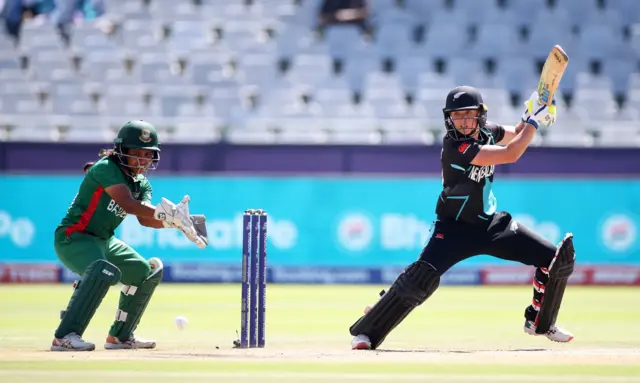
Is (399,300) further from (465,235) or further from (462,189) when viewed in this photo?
(462,189)

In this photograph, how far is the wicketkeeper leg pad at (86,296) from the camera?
318 inches

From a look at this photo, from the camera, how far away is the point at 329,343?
9.18m

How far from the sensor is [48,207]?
17.6m

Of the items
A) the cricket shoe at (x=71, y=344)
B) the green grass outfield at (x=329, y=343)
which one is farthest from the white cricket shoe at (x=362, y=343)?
the cricket shoe at (x=71, y=344)

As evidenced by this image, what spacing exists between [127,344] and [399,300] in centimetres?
211

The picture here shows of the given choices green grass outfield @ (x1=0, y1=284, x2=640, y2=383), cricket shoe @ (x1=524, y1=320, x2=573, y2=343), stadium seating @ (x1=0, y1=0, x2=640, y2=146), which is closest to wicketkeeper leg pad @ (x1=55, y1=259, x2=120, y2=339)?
green grass outfield @ (x1=0, y1=284, x2=640, y2=383)

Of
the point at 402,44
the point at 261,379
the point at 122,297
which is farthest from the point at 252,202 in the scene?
the point at 261,379

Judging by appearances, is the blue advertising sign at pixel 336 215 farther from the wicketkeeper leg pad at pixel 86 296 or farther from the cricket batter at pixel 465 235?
the wicketkeeper leg pad at pixel 86 296

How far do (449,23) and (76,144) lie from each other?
6.97 metres

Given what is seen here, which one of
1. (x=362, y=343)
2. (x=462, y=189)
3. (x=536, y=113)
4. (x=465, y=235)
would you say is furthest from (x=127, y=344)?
(x=536, y=113)

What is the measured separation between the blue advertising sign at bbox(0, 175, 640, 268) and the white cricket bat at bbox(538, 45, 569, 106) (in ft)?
29.4

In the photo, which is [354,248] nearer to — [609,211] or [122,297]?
[609,211]

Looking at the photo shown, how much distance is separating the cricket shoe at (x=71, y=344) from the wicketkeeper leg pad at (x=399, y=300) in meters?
1.97

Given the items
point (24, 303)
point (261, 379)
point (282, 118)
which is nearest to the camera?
point (261, 379)
